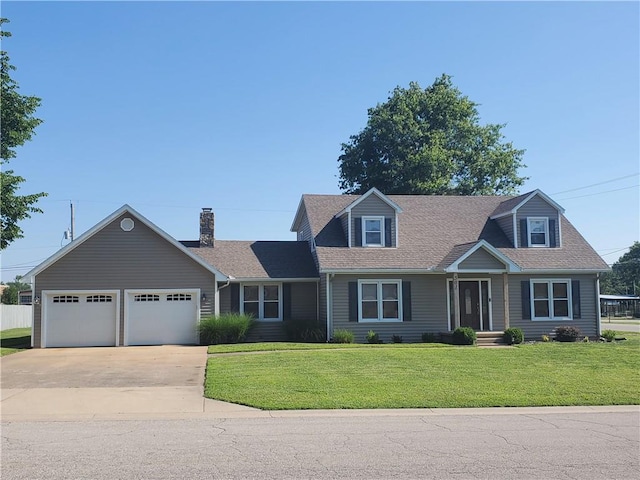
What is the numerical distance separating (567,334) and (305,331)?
10.7m

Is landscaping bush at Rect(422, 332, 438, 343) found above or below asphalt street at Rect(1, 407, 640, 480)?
below

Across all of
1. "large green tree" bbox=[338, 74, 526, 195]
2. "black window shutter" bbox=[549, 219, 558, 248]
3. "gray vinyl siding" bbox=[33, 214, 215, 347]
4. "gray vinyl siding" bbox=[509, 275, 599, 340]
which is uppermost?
"large green tree" bbox=[338, 74, 526, 195]

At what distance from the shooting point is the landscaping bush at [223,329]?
24.1 metres

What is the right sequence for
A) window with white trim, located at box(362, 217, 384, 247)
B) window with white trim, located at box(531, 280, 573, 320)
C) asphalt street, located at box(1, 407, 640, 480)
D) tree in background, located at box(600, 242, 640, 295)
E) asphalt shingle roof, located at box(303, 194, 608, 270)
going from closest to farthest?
asphalt street, located at box(1, 407, 640, 480)
asphalt shingle roof, located at box(303, 194, 608, 270)
window with white trim, located at box(531, 280, 573, 320)
window with white trim, located at box(362, 217, 384, 247)
tree in background, located at box(600, 242, 640, 295)

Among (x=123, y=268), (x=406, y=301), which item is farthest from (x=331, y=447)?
(x=123, y=268)

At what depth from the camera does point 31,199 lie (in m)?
24.4

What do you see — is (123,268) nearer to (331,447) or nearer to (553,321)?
(553,321)

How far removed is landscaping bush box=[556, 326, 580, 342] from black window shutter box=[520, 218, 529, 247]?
4120mm

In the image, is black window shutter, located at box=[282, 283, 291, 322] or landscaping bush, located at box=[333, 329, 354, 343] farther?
black window shutter, located at box=[282, 283, 291, 322]

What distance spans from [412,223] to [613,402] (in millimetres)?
17220

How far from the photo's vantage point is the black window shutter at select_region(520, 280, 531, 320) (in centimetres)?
2616

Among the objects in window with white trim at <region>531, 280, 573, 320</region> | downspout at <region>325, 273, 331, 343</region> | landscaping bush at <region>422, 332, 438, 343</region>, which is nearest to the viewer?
downspout at <region>325, 273, 331, 343</region>

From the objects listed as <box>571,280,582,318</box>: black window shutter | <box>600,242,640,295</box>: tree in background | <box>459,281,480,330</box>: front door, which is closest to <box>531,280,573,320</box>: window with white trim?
<box>571,280,582,318</box>: black window shutter

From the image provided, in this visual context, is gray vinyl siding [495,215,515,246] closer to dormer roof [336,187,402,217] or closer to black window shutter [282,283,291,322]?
dormer roof [336,187,402,217]
